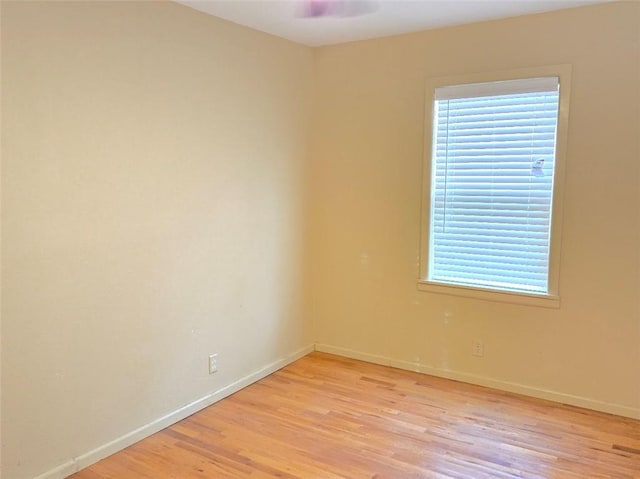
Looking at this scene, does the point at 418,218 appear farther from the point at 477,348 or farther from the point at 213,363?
the point at 213,363

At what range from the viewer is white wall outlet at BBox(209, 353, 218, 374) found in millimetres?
3239

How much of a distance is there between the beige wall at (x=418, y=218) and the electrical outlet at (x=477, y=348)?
39 millimetres

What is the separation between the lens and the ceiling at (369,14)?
2.88m

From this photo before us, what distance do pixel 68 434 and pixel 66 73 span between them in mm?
1692

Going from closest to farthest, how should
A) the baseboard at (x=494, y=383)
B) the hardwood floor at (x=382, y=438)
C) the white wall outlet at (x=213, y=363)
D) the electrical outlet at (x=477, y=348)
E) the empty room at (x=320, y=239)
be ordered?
the empty room at (x=320, y=239) < the hardwood floor at (x=382, y=438) < the baseboard at (x=494, y=383) < the white wall outlet at (x=213, y=363) < the electrical outlet at (x=477, y=348)

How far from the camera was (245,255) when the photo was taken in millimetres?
3451

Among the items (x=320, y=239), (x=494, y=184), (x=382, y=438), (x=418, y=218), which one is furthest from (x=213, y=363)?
(x=494, y=184)

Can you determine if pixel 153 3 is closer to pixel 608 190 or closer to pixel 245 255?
pixel 245 255

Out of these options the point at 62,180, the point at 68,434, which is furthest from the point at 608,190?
A: the point at 68,434

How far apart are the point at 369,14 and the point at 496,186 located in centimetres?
136

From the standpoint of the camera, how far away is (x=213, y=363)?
10.7ft

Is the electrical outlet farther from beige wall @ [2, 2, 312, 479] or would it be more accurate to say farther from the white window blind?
beige wall @ [2, 2, 312, 479]

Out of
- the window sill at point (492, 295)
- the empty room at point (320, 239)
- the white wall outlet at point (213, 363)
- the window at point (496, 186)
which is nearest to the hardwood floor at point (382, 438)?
the empty room at point (320, 239)

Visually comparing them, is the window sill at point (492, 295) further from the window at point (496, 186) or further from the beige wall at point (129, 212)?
the beige wall at point (129, 212)
